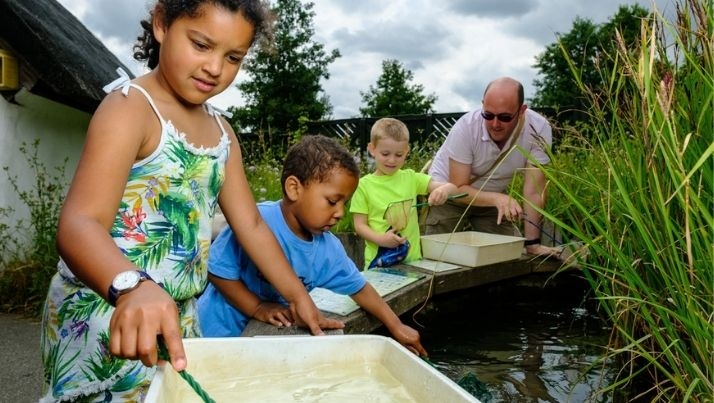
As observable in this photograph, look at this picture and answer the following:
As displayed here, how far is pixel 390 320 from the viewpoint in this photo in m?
2.50

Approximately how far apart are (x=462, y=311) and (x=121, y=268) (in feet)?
12.5

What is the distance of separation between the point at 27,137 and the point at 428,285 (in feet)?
13.4

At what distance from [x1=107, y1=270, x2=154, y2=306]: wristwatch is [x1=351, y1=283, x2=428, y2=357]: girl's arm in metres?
1.45

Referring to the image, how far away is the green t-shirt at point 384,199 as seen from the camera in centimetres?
437

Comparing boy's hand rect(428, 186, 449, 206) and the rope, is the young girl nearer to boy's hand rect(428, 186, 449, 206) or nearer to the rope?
the rope

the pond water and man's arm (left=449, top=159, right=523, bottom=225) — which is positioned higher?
man's arm (left=449, top=159, right=523, bottom=225)

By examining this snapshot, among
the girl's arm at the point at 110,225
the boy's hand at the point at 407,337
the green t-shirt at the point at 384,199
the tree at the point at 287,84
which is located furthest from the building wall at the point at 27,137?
the tree at the point at 287,84

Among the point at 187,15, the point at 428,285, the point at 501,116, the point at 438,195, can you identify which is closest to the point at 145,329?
the point at 187,15

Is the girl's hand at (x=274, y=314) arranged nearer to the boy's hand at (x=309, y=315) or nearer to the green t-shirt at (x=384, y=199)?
the boy's hand at (x=309, y=315)

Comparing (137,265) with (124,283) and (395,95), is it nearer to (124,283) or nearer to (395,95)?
(124,283)

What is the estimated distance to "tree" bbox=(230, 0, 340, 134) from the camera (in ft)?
120

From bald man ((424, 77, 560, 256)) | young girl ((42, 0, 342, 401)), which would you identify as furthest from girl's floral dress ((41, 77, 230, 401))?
bald man ((424, 77, 560, 256))

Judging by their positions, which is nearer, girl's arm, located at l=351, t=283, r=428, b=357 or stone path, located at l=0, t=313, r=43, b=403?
girl's arm, located at l=351, t=283, r=428, b=357

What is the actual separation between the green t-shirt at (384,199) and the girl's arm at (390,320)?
175 cm
